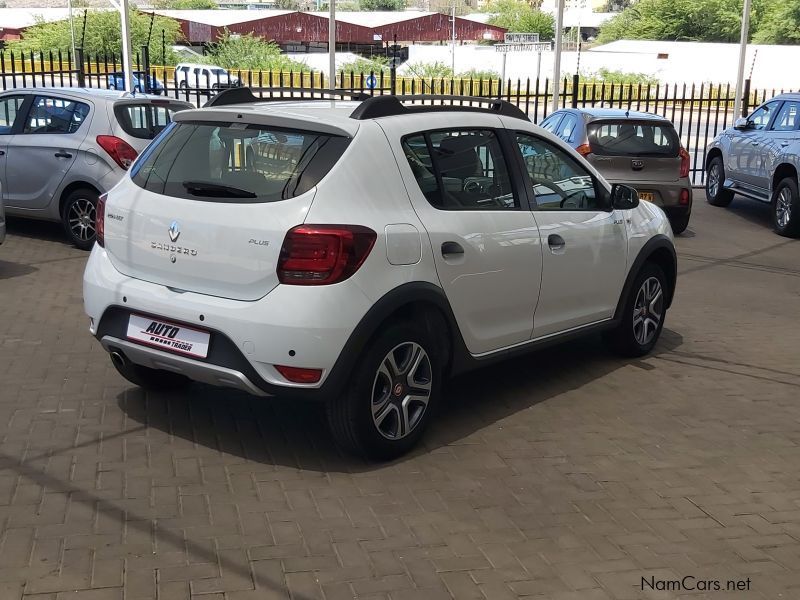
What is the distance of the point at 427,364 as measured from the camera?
5.17 meters

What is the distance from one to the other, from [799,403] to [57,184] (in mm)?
7599

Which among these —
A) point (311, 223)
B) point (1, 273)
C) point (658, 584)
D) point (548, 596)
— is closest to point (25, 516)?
point (311, 223)

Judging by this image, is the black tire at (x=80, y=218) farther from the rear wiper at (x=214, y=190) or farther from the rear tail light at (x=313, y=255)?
the rear tail light at (x=313, y=255)

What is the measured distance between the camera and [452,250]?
17.1 feet

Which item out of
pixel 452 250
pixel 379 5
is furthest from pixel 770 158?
pixel 379 5

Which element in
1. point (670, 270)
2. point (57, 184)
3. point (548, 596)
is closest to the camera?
point (548, 596)

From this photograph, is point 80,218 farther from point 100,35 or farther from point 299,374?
point 100,35

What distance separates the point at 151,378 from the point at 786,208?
393 inches

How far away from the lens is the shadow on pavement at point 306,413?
5199mm

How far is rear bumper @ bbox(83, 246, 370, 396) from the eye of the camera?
458 centimetres

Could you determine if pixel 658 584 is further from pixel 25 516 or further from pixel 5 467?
pixel 5 467

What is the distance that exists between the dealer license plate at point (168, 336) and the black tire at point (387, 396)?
2.23 feet

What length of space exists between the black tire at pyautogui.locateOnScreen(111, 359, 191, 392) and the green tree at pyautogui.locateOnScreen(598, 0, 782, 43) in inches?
3119

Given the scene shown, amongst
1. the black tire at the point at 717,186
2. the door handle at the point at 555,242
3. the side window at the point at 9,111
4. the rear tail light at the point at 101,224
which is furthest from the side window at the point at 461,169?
the black tire at the point at 717,186
